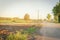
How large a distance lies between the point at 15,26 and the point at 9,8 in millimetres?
308

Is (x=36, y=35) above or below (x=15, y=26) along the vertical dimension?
below

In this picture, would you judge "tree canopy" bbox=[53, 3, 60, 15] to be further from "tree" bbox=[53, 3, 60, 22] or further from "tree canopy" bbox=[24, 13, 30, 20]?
"tree canopy" bbox=[24, 13, 30, 20]

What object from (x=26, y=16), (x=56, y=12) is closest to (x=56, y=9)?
(x=56, y=12)

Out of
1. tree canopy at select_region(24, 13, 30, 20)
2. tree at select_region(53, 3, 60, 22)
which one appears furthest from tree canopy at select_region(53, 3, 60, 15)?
tree canopy at select_region(24, 13, 30, 20)

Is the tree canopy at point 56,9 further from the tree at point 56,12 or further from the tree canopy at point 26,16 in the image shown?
the tree canopy at point 26,16

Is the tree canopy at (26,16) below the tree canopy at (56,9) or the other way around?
below

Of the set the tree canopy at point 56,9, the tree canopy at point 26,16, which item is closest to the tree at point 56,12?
the tree canopy at point 56,9

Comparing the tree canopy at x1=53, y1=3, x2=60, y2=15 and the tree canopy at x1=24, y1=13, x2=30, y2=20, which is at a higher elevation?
the tree canopy at x1=53, y1=3, x2=60, y2=15

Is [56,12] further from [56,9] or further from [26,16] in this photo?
[26,16]

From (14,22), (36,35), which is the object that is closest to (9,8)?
(14,22)

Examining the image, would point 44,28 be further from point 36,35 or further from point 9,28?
point 9,28

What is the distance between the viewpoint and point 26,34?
2012 millimetres

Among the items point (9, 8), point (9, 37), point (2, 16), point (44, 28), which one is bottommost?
point (9, 37)

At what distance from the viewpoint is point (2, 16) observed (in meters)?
2.04
